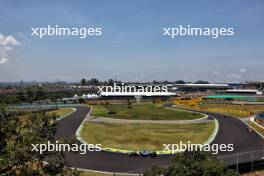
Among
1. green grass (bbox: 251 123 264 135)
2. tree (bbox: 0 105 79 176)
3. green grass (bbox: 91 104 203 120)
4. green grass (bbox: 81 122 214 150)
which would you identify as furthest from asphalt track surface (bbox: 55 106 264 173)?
green grass (bbox: 91 104 203 120)

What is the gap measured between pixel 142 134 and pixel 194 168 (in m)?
45.0

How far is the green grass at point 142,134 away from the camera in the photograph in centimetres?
5669

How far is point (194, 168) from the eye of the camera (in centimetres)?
2134

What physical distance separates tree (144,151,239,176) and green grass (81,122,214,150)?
30740 millimetres

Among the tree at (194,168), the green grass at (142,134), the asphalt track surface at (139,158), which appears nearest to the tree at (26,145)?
the tree at (194,168)

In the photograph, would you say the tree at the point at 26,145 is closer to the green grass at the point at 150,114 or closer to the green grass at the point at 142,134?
the green grass at the point at 142,134

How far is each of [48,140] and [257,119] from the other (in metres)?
76.0

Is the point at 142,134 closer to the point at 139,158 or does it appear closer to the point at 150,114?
the point at 139,158

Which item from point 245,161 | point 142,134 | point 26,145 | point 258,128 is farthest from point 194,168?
point 258,128

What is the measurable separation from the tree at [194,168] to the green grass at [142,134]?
3074cm

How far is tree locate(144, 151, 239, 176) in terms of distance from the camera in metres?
21.0

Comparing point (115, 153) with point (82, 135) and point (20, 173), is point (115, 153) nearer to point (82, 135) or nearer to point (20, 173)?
point (82, 135)

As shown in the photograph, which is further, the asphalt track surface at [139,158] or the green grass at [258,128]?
the green grass at [258,128]

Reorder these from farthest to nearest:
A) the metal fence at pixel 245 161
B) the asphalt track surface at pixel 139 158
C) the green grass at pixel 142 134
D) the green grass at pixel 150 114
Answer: the green grass at pixel 150 114, the green grass at pixel 142 134, the asphalt track surface at pixel 139 158, the metal fence at pixel 245 161
